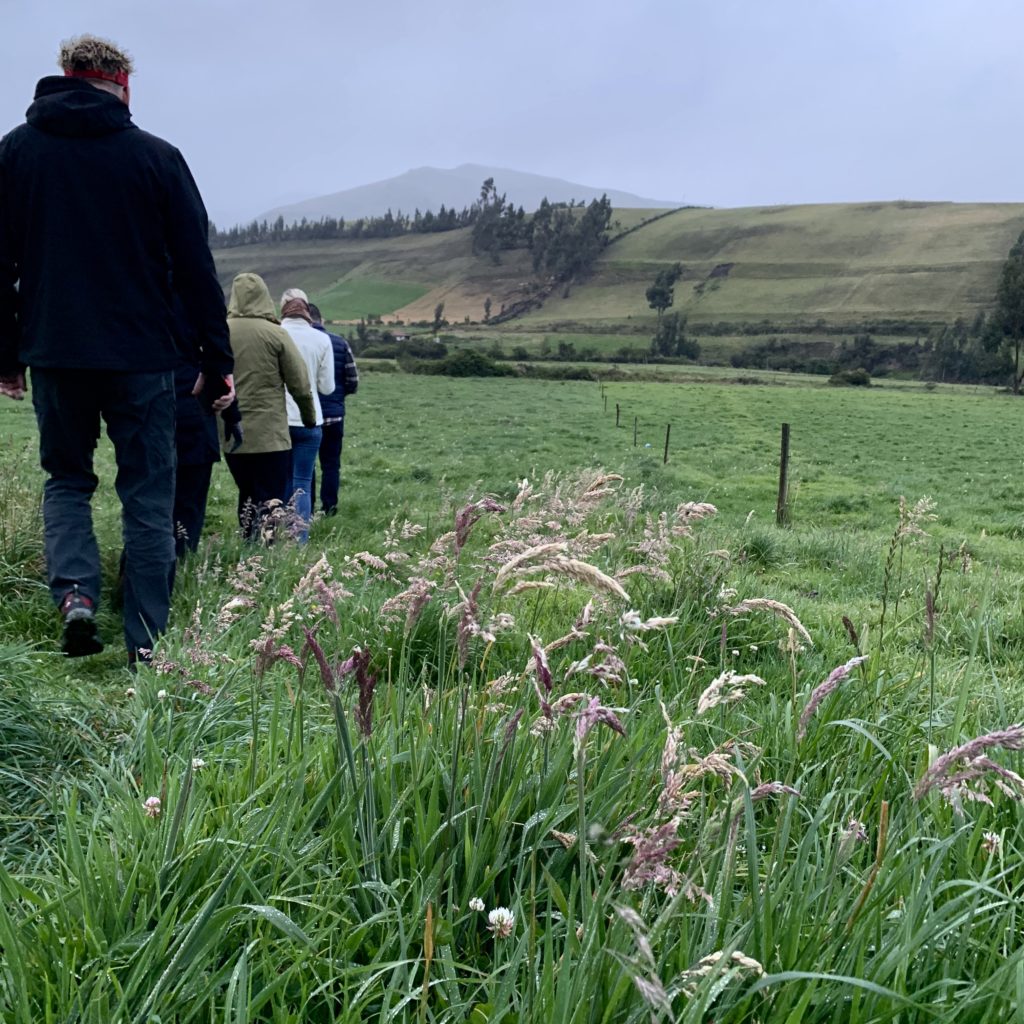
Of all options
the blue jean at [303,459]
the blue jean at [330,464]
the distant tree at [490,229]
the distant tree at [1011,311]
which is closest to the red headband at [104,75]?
the blue jean at [303,459]

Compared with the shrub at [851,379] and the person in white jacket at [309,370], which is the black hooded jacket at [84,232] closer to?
the person in white jacket at [309,370]

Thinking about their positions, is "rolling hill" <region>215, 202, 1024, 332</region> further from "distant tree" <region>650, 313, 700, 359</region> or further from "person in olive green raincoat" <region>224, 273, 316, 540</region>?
"person in olive green raincoat" <region>224, 273, 316, 540</region>

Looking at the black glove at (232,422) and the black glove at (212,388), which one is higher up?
the black glove at (212,388)

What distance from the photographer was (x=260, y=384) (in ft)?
23.7

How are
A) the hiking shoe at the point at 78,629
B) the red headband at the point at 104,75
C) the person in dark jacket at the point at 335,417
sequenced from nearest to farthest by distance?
the hiking shoe at the point at 78,629 < the red headband at the point at 104,75 < the person in dark jacket at the point at 335,417

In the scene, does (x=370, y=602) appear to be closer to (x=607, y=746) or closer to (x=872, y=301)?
(x=607, y=746)

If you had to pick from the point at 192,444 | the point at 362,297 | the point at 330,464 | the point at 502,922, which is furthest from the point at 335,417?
the point at 362,297

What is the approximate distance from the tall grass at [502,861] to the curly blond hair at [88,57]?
3245 mm

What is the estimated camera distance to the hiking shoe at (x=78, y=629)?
4266 mm

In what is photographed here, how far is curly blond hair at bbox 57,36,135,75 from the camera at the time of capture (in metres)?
4.38

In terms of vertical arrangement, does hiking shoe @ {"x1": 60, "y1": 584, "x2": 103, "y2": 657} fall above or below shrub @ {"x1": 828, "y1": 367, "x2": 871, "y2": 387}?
below

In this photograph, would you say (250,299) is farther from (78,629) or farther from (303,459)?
(78,629)

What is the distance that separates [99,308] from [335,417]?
18.9ft

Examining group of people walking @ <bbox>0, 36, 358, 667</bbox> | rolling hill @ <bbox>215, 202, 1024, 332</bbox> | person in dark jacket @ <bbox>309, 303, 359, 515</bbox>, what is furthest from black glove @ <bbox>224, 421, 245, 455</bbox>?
rolling hill @ <bbox>215, 202, 1024, 332</bbox>
